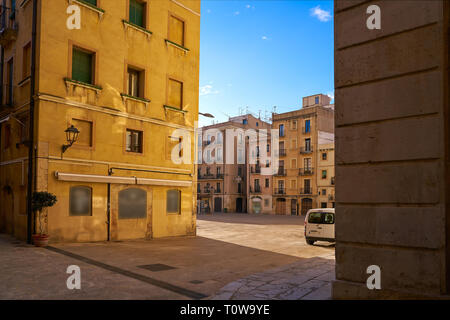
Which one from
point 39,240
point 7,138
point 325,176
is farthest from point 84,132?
point 325,176

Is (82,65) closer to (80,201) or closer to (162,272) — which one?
(80,201)

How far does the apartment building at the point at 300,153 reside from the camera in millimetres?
53125

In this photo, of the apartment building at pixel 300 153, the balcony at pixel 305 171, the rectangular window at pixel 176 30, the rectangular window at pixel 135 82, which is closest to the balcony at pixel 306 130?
the apartment building at pixel 300 153

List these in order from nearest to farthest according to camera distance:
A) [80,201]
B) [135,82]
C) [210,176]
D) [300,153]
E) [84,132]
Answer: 1. [80,201]
2. [84,132]
3. [135,82]
4. [300,153]
5. [210,176]

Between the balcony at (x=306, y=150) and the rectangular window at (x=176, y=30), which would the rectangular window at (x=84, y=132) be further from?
the balcony at (x=306, y=150)

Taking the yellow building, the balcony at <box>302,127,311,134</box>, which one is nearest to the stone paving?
the yellow building

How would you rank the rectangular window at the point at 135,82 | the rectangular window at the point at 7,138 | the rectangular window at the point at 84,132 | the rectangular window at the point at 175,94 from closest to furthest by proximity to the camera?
1. the rectangular window at the point at 84,132
2. the rectangular window at the point at 7,138
3. the rectangular window at the point at 135,82
4. the rectangular window at the point at 175,94

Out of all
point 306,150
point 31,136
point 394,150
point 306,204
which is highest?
point 306,150

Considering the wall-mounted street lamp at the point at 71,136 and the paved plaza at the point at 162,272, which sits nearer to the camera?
the paved plaza at the point at 162,272

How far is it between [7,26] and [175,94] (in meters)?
8.72

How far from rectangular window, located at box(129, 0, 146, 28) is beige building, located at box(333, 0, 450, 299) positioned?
14.2 m

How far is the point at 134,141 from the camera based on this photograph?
1798 centimetres

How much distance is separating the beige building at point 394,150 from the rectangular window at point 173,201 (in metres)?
13.8
